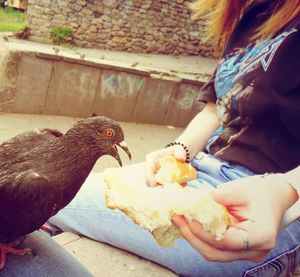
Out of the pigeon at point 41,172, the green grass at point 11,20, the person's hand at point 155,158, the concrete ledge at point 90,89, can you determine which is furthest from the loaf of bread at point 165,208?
the green grass at point 11,20

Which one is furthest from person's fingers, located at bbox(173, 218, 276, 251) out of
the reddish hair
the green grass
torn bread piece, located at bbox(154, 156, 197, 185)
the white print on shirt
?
the green grass

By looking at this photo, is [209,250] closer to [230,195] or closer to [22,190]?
[230,195]

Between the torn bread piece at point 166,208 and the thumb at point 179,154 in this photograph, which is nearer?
the torn bread piece at point 166,208

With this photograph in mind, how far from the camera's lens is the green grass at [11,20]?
36.9 ft

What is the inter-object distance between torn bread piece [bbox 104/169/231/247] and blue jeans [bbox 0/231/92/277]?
0.32 m

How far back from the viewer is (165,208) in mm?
1296

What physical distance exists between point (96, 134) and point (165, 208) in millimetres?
399

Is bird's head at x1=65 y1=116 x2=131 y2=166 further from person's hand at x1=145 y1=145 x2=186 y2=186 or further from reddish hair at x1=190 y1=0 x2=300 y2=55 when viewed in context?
reddish hair at x1=190 y1=0 x2=300 y2=55

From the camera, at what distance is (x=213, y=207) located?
4.19 feet

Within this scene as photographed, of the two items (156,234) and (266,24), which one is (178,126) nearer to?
(266,24)

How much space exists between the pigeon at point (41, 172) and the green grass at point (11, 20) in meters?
10.4

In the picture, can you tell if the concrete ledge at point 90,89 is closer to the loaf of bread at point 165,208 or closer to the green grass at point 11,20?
the loaf of bread at point 165,208

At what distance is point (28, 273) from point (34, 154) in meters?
0.38

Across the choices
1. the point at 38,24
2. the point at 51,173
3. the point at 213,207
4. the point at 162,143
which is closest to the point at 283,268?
the point at 213,207
